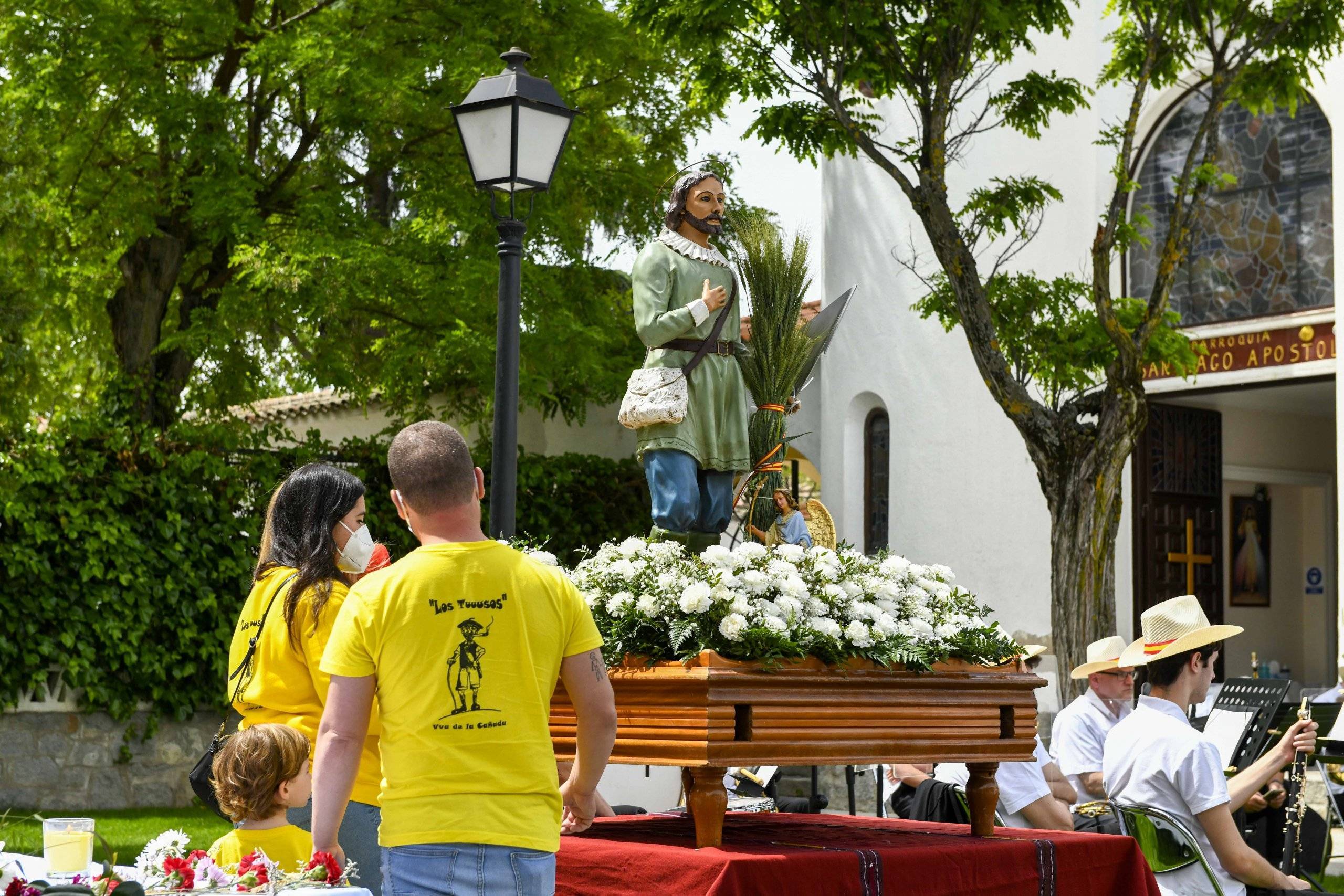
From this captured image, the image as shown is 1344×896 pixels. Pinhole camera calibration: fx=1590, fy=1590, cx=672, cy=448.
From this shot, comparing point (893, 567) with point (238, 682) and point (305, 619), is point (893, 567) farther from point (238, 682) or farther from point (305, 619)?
point (238, 682)

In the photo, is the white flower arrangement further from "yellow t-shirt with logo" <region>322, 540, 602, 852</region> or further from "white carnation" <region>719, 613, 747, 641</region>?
"yellow t-shirt with logo" <region>322, 540, 602, 852</region>

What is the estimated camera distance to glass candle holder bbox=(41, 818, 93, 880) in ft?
12.6

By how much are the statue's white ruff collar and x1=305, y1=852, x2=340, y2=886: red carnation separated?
2.66m

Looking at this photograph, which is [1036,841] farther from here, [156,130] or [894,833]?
[156,130]

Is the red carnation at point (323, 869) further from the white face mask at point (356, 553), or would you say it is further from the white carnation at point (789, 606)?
the white carnation at point (789, 606)

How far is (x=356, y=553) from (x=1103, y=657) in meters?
4.61

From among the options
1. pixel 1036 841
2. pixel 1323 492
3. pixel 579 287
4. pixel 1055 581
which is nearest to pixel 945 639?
pixel 1036 841

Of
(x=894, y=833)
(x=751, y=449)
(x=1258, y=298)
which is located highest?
(x=1258, y=298)

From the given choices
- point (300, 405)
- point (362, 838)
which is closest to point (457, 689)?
point (362, 838)

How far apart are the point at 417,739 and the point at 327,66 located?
10.7 metres

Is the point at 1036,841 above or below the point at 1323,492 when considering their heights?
below

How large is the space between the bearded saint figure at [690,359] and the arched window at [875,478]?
39.7ft

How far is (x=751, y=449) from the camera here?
225 inches

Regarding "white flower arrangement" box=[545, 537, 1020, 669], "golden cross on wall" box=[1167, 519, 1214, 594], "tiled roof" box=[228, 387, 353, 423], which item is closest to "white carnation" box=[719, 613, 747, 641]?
"white flower arrangement" box=[545, 537, 1020, 669]
